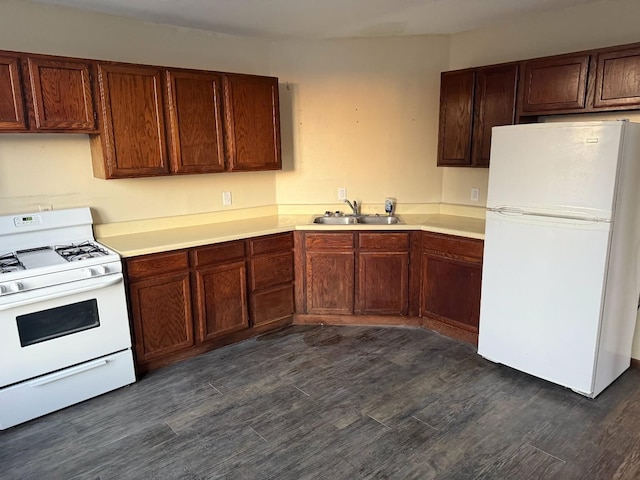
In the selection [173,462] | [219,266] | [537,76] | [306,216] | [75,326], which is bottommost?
[173,462]

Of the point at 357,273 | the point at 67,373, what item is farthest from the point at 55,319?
the point at 357,273

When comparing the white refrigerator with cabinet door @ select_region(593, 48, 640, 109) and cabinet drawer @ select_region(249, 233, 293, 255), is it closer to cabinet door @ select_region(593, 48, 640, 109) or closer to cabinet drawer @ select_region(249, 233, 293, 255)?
cabinet door @ select_region(593, 48, 640, 109)

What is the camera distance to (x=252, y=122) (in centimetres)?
348

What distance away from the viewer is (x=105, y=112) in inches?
110

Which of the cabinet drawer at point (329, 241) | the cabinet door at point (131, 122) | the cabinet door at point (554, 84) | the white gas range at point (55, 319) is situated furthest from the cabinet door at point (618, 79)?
the white gas range at point (55, 319)

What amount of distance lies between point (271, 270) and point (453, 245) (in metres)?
1.43

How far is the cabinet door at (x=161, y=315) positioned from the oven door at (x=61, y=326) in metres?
0.11

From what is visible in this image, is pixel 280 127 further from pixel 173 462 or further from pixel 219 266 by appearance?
pixel 173 462

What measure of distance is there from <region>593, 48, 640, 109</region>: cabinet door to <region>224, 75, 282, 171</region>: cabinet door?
7.44ft

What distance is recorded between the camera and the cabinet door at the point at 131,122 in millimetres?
2816

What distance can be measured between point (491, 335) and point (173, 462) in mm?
2099

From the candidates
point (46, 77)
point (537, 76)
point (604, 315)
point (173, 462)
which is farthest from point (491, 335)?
point (46, 77)

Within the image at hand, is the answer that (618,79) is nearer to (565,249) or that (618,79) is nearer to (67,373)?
(565,249)

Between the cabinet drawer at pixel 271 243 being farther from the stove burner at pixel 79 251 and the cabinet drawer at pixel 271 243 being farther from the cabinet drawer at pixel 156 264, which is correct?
the stove burner at pixel 79 251
